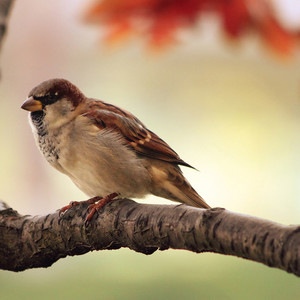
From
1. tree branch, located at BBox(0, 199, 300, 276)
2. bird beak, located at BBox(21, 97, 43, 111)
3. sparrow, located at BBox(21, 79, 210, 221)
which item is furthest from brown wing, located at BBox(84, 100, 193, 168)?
tree branch, located at BBox(0, 199, 300, 276)

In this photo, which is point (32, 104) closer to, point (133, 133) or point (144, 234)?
point (133, 133)

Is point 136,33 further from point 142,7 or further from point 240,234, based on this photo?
point 240,234

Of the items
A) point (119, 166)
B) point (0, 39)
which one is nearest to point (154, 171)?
point (119, 166)

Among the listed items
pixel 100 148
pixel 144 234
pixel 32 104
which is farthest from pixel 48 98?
pixel 144 234

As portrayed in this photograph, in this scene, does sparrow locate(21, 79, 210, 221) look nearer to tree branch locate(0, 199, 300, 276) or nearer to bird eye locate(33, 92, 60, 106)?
bird eye locate(33, 92, 60, 106)

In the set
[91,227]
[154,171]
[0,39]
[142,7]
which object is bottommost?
[91,227]

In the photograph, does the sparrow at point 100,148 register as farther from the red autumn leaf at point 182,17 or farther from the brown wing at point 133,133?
the red autumn leaf at point 182,17

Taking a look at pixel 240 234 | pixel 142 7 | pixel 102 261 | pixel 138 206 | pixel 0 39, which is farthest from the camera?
pixel 102 261

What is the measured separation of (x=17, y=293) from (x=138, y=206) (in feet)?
3.95

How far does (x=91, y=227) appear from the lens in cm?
119

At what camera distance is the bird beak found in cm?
139

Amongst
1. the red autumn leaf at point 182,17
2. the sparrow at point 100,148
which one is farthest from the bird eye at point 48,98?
the red autumn leaf at point 182,17

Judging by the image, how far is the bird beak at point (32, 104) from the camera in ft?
4.58

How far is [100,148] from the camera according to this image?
1502mm
